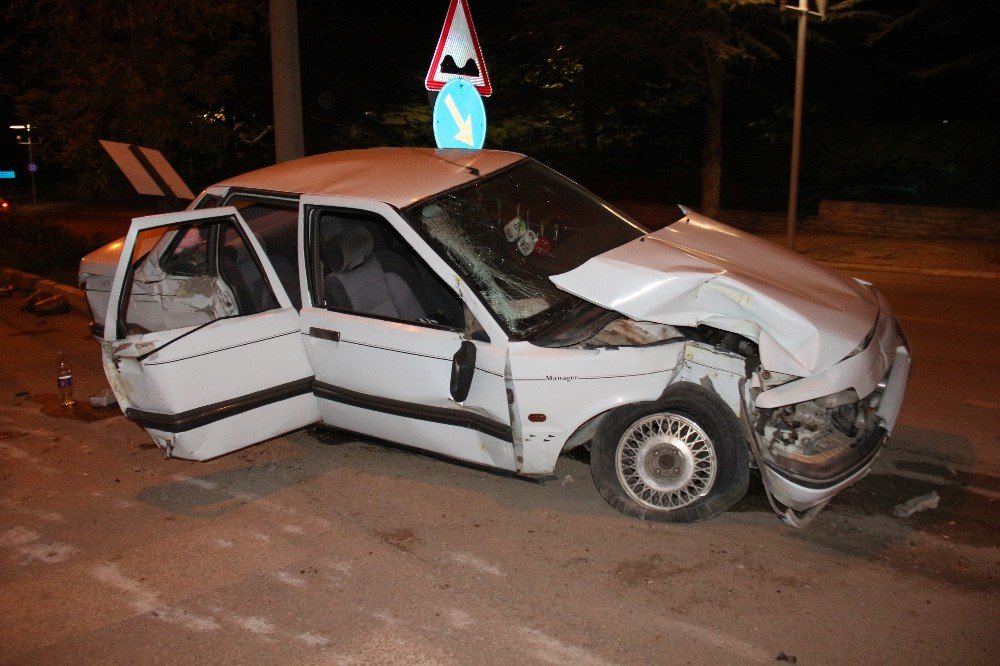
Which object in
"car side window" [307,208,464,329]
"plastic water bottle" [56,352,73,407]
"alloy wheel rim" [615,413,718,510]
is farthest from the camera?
"plastic water bottle" [56,352,73,407]

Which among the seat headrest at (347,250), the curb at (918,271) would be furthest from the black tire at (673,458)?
the curb at (918,271)

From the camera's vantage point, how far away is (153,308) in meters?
5.59

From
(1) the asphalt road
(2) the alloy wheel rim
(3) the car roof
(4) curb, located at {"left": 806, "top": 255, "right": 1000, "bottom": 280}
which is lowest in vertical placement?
(4) curb, located at {"left": 806, "top": 255, "right": 1000, "bottom": 280}

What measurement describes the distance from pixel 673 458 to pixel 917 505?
1334 millimetres

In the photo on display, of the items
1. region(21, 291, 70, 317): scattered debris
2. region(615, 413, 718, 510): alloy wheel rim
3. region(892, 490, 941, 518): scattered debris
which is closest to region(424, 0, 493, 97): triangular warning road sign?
region(615, 413, 718, 510): alloy wheel rim

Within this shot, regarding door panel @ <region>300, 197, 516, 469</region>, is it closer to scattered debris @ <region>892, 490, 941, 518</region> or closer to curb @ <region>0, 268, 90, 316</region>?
scattered debris @ <region>892, 490, 941, 518</region>

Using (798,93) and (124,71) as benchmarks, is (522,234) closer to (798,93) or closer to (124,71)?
(124,71)

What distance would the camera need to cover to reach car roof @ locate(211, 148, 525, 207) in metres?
4.86

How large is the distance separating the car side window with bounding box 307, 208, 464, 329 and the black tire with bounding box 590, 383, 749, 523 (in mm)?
1011

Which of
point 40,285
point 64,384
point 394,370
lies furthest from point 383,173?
point 40,285

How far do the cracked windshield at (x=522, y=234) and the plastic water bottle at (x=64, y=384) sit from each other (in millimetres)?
3367

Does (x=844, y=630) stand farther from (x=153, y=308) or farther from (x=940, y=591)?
(x=153, y=308)

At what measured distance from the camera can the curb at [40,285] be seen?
33.4 feet

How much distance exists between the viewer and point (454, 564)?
408cm
